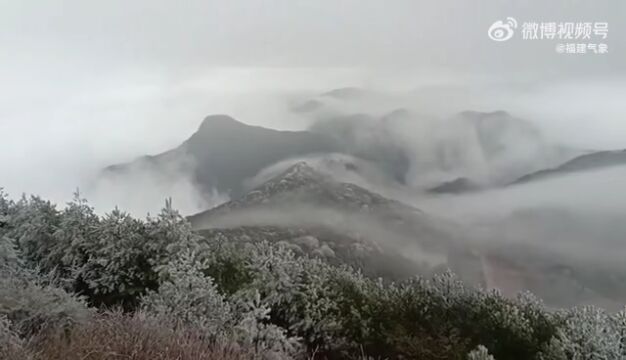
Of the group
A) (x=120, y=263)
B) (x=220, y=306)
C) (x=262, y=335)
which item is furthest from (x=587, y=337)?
(x=120, y=263)

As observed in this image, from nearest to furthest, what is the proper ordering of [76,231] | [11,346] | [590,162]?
[11,346]
[590,162]
[76,231]

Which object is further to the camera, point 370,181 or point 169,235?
point 169,235

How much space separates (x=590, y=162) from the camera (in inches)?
→ 99.5

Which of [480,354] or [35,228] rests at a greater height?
[35,228]

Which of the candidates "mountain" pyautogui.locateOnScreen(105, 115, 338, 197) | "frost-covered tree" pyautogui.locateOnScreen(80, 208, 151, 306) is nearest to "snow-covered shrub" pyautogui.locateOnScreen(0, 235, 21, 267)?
"frost-covered tree" pyautogui.locateOnScreen(80, 208, 151, 306)

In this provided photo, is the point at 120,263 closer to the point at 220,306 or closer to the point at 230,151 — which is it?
the point at 220,306

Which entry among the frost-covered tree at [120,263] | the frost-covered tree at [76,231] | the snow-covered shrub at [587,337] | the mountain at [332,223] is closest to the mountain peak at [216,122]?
the mountain at [332,223]

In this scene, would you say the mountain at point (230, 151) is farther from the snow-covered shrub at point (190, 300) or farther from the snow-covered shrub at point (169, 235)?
the snow-covered shrub at point (190, 300)

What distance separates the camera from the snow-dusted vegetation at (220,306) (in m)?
2.38

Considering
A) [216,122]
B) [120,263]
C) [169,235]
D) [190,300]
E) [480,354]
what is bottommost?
[480,354]

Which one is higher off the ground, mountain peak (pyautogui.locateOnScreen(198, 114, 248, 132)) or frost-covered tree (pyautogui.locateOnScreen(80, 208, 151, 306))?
mountain peak (pyautogui.locateOnScreen(198, 114, 248, 132))

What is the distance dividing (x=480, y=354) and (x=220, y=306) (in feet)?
3.48

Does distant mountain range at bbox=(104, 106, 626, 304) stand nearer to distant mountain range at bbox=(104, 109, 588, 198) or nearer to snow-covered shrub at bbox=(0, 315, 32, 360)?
distant mountain range at bbox=(104, 109, 588, 198)

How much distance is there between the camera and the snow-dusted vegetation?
238cm
